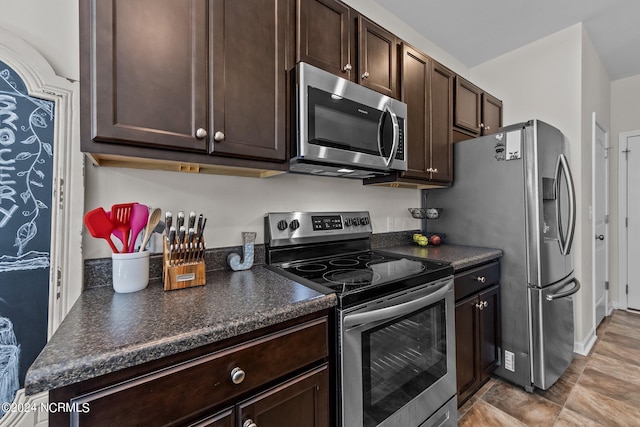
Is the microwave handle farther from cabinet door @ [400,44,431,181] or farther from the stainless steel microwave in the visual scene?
cabinet door @ [400,44,431,181]

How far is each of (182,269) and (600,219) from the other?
3.95 meters

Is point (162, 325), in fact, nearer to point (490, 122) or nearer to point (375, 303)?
point (375, 303)

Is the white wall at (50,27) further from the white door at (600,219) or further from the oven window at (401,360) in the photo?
the white door at (600,219)

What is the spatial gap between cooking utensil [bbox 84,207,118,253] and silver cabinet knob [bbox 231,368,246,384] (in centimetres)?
67

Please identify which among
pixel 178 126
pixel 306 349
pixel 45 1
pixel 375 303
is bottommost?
pixel 306 349

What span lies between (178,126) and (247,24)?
551 millimetres

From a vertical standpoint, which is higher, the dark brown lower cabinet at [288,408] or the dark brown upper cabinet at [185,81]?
the dark brown upper cabinet at [185,81]

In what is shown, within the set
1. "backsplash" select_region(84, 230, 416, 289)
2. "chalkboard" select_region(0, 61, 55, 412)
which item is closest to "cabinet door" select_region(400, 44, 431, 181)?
"backsplash" select_region(84, 230, 416, 289)

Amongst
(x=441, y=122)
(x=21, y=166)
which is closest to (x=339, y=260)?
(x=441, y=122)

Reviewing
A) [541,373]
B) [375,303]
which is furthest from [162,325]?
[541,373]

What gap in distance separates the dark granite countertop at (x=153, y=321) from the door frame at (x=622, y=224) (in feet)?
14.2

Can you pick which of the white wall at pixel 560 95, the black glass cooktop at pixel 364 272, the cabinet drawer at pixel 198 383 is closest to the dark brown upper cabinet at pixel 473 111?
the white wall at pixel 560 95

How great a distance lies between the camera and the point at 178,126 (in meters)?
1.01

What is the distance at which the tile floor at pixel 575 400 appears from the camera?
158cm
